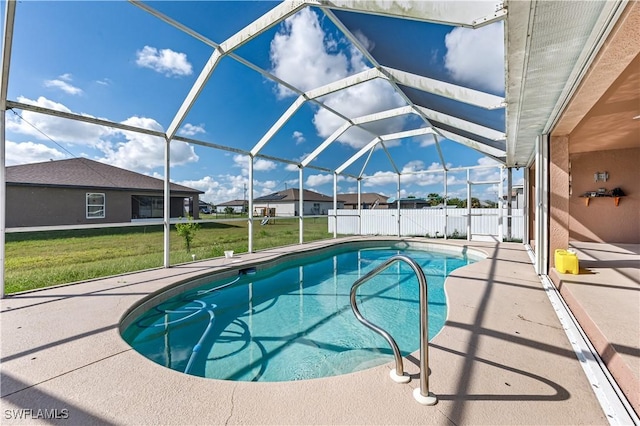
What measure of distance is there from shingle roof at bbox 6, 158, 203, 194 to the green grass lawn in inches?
82.2

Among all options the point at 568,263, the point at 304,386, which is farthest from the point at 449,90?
the point at 304,386

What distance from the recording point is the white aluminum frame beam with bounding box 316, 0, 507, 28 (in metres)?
2.32

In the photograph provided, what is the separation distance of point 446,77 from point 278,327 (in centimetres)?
492

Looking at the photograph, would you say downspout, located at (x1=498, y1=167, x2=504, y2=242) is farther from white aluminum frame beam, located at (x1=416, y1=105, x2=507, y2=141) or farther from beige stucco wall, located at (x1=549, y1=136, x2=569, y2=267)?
beige stucco wall, located at (x1=549, y1=136, x2=569, y2=267)

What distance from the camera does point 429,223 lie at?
13.3 meters

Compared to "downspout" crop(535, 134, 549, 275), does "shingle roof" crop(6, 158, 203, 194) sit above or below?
above

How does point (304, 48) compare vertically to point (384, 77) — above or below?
above

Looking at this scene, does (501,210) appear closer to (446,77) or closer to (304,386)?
(446,77)

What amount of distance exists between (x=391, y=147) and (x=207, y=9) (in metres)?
8.69

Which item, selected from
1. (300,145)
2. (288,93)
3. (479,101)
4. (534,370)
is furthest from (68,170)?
(534,370)

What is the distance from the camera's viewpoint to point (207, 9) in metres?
4.43

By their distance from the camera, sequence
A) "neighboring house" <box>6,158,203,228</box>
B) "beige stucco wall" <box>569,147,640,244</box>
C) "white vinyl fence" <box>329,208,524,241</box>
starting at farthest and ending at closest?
"white vinyl fence" <box>329,208,524,241</box>
"neighboring house" <box>6,158,203,228</box>
"beige stucco wall" <box>569,147,640,244</box>

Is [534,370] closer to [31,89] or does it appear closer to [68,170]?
[31,89]

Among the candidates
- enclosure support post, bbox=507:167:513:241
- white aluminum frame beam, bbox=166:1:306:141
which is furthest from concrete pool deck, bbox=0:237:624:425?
enclosure support post, bbox=507:167:513:241
